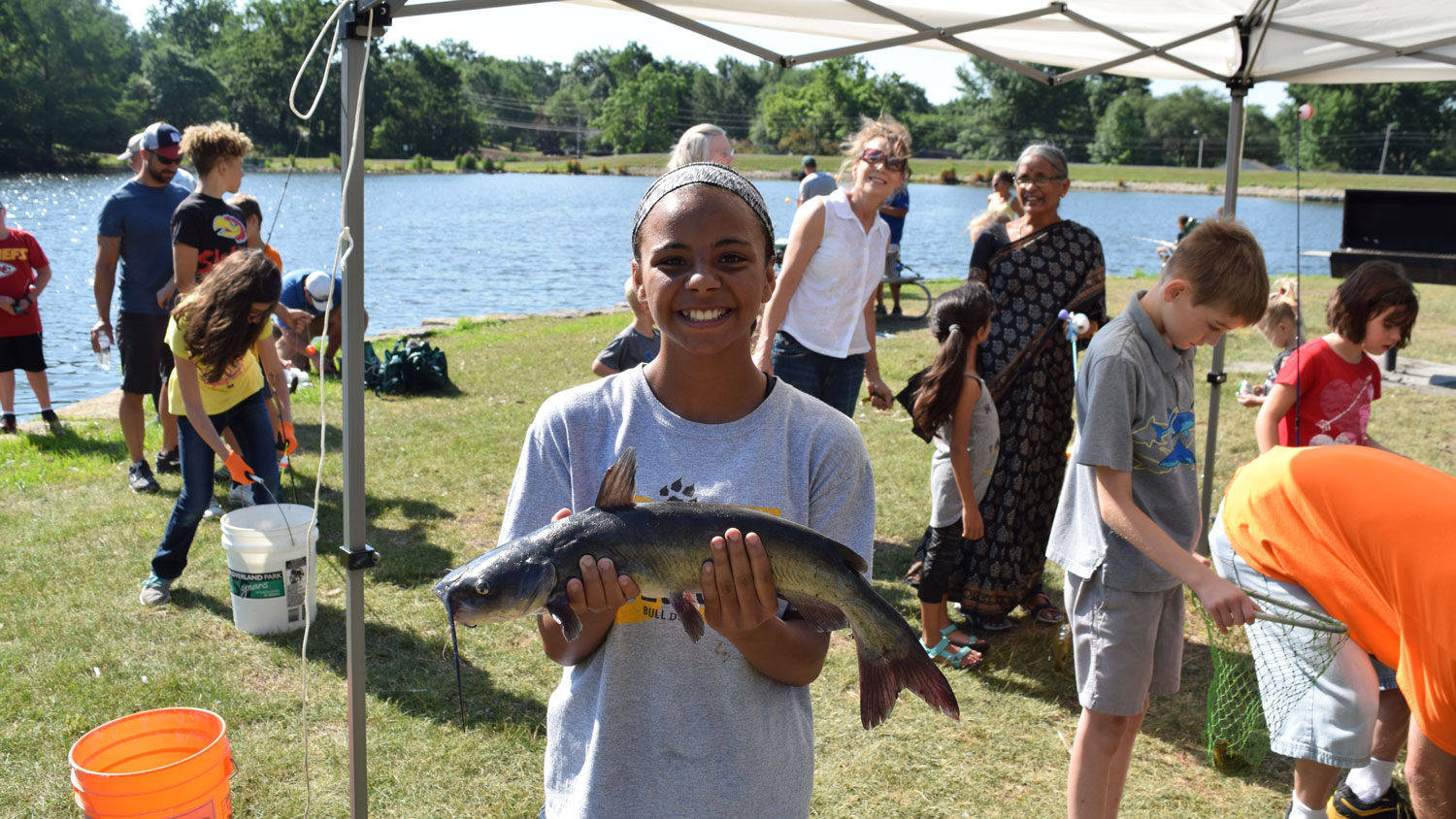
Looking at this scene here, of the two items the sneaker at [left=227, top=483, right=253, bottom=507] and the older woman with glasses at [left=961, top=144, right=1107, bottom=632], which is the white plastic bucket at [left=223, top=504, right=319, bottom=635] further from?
the older woman with glasses at [left=961, top=144, right=1107, bottom=632]

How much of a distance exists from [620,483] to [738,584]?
24cm

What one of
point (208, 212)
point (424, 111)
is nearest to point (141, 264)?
point (208, 212)

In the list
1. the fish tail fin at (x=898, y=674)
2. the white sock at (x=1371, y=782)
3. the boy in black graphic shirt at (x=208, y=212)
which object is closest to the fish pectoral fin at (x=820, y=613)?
the fish tail fin at (x=898, y=674)

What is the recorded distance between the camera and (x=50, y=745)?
12.8 feet

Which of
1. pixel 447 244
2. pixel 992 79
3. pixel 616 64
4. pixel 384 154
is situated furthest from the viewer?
pixel 616 64

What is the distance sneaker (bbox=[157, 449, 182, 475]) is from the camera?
7477 mm

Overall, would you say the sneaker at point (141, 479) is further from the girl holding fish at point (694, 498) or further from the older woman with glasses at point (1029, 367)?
the girl holding fish at point (694, 498)

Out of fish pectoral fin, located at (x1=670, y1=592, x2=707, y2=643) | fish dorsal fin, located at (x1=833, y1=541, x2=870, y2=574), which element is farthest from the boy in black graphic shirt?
fish dorsal fin, located at (x1=833, y1=541, x2=870, y2=574)

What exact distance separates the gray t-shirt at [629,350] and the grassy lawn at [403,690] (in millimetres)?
1493

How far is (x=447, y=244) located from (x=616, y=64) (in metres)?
105

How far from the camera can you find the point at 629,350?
5.15 meters

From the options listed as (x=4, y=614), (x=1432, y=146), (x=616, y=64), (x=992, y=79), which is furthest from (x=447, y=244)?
(x=616, y=64)

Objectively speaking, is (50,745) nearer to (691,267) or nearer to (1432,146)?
(691,267)

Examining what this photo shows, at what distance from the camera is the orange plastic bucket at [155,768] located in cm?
288
